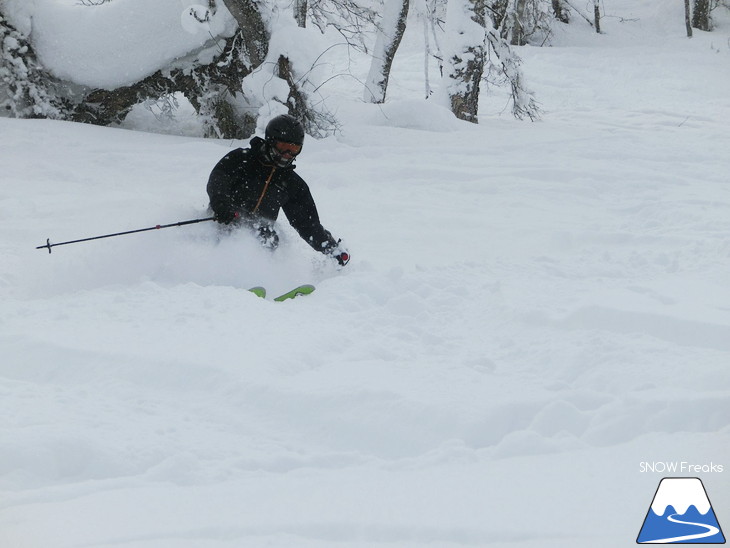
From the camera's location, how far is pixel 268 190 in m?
4.98

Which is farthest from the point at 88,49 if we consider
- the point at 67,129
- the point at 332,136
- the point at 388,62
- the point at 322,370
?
the point at 322,370

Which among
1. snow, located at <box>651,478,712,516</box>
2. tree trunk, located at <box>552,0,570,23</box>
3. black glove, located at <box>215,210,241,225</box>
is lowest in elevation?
snow, located at <box>651,478,712,516</box>

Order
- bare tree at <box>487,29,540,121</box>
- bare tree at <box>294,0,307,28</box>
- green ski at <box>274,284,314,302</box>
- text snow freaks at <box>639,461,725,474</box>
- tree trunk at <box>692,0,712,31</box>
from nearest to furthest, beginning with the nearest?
text snow freaks at <box>639,461,725,474</box> < green ski at <box>274,284,314,302</box> < bare tree at <box>487,29,540,121</box> < bare tree at <box>294,0,307,28</box> < tree trunk at <box>692,0,712,31</box>

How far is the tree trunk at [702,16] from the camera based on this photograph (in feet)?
81.5

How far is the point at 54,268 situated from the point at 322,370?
7.58ft

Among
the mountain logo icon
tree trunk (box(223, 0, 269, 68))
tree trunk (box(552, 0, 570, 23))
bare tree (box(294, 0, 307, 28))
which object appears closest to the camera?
the mountain logo icon

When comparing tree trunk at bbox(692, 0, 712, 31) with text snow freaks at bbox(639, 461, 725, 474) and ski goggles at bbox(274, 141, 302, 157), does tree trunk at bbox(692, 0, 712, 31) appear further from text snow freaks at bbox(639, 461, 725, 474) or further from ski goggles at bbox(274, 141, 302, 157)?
text snow freaks at bbox(639, 461, 725, 474)

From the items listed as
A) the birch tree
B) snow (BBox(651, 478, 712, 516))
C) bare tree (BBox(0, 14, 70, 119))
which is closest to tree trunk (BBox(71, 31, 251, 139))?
bare tree (BBox(0, 14, 70, 119))

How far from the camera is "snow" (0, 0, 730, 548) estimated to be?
236 cm

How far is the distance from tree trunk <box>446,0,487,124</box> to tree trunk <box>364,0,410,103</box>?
6.78ft

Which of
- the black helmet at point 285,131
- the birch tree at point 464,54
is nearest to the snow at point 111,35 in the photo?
the birch tree at point 464,54

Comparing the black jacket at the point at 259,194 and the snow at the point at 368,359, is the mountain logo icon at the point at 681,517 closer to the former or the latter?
the snow at the point at 368,359

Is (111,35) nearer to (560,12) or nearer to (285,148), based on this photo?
(285,148)

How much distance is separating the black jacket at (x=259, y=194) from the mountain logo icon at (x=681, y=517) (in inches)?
118
